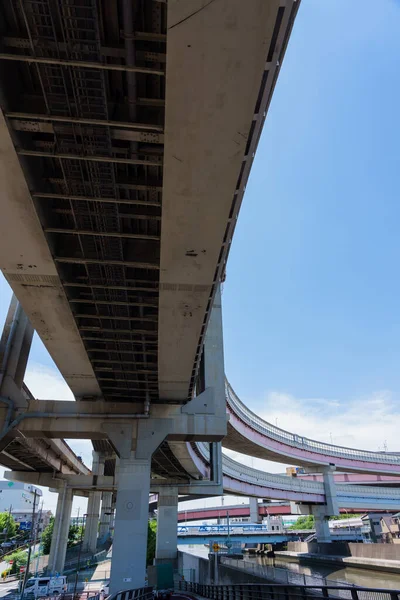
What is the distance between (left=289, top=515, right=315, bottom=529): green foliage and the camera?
348 ft

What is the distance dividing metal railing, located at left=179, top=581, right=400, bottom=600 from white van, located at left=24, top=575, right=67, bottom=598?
32.3 feet

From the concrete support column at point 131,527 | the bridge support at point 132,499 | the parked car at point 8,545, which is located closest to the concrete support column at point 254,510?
the parked car at point 8,545

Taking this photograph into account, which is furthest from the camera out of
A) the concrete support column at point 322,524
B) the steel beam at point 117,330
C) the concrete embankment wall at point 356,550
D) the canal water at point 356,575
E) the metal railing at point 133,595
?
the concrete support column at point 322,524

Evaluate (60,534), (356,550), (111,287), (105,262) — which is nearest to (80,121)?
(105,262)

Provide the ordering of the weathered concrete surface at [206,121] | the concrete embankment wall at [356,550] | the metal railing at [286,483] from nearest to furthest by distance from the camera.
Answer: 1. the weathered concrete surface at [206,121]
2. the concrete embankment wall at [356,550]
3. the metal railing at [286,483]

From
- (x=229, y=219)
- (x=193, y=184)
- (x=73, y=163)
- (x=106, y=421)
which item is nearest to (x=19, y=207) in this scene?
(x=73, y=163)

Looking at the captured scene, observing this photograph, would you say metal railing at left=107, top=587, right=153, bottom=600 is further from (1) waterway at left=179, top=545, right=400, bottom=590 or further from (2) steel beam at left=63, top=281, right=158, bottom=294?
(1) waterway at left=179, top=545, right=400, bottom=590

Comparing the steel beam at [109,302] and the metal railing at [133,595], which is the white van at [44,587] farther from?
the steel beam at [109,302]

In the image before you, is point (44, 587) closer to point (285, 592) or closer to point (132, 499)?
point (132, 499)

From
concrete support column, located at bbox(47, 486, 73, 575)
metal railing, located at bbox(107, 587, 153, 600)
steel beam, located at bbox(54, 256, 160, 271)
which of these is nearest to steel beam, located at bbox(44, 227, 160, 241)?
steel beam, located at bbox(54, 256, 160, 271)

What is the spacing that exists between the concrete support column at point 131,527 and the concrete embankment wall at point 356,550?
28993 millimetres

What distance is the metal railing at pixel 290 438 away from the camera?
38.6m

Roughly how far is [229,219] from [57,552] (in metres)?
46.7

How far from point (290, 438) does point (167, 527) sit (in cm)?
1805
